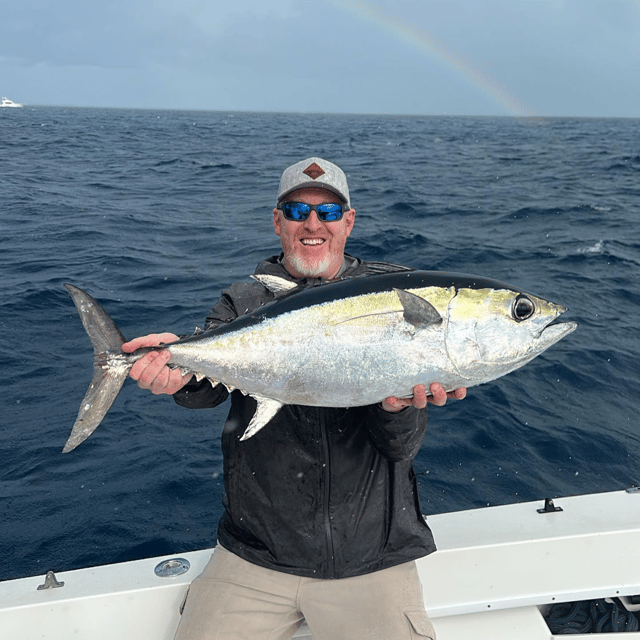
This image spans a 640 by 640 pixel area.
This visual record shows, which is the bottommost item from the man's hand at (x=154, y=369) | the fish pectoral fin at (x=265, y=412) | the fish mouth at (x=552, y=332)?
the fish pectoral fin at (x=265, y=412)

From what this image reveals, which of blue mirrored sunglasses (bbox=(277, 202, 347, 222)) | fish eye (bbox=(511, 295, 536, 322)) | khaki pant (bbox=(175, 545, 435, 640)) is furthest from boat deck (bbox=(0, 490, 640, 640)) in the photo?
blue mirrored sunglasses (bbox=(277, 202, 347, 222))

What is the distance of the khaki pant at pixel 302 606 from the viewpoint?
280 centimetres

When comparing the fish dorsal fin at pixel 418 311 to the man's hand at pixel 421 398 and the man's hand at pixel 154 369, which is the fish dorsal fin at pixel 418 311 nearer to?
the man's hand at pixel 421 398

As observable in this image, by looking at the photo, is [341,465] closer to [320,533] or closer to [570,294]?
[320,533]

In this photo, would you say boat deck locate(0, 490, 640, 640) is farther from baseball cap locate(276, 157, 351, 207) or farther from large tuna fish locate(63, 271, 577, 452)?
baseball cap locate(276, 157, 351, 207)

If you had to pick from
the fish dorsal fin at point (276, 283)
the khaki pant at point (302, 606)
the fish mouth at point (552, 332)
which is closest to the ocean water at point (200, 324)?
the khaki pant at point (302, 606)

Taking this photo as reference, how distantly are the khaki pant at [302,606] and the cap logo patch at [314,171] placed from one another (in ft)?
6.58

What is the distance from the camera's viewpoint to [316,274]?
321cm

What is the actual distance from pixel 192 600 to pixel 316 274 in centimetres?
174

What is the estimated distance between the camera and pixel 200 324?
28.5 ft

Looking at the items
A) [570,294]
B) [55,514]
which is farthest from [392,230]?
[55,514]

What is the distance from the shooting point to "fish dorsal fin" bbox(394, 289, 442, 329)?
7.80 feet

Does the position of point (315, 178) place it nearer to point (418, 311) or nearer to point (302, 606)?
point (418, 311)

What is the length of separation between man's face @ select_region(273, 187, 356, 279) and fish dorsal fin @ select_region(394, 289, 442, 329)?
0.87 m
